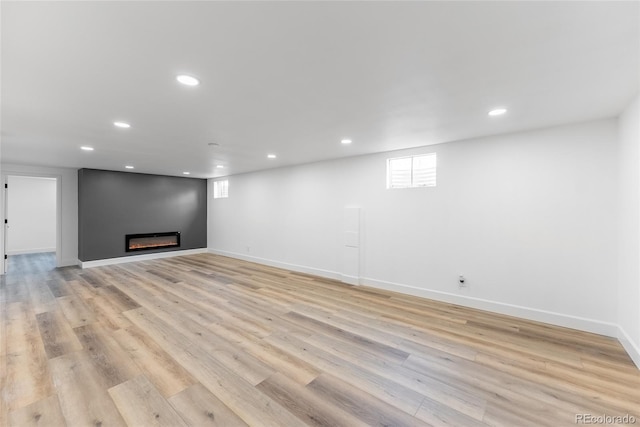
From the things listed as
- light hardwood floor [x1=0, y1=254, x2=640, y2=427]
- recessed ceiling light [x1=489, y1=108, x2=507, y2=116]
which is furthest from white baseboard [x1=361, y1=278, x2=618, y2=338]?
recessed ceiling light [x1=489, y1=108, x2=507, y2=116]

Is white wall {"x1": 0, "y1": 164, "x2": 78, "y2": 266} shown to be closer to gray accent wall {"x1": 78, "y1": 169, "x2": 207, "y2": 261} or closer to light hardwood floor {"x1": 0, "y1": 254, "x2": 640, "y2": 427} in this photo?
gray accent wall {"x1": 78, "y1": 169, "x2": 207, "y2": 261}

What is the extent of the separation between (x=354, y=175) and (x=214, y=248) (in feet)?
18.6

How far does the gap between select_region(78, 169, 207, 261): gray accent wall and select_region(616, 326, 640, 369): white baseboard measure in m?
9.28

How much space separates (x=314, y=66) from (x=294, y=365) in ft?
8.26

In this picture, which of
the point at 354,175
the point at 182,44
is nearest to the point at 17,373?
the point at 182,44

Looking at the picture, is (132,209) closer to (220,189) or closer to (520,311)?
(220,189)

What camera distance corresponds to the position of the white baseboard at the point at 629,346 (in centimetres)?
242

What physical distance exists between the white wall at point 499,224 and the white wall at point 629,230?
192 millimetres

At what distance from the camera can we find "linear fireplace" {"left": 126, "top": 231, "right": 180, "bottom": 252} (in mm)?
7336

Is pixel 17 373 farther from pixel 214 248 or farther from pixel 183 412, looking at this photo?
pixel 214 248

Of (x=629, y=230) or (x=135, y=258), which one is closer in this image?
(x=629, y=230)

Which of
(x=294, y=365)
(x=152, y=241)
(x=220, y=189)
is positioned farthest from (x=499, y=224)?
(x=152, y=241)

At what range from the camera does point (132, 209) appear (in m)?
7.32

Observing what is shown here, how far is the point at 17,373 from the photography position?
90.4 inches
